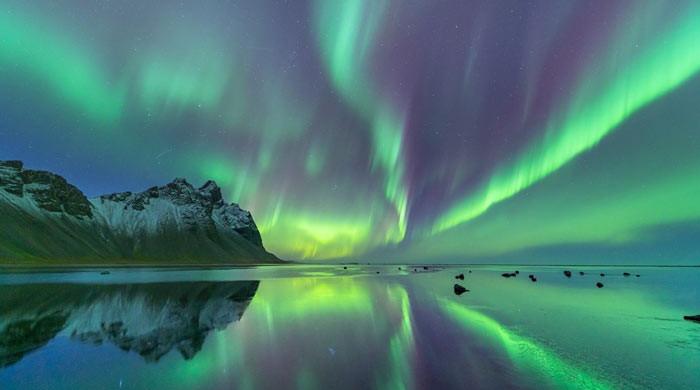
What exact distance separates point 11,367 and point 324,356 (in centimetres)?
1608

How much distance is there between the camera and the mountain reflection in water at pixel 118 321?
933 inches

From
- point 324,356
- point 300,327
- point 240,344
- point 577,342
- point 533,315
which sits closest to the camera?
point 324,356

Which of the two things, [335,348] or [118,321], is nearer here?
[335,348]

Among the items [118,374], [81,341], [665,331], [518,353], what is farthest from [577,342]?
[81,341]

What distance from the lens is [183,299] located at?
48500 millimetres

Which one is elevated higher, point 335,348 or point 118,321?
point 335,348

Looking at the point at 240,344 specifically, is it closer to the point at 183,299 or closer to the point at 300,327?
the point at 300,327

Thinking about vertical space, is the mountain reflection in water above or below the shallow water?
below

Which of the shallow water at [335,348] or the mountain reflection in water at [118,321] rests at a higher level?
the shallow water at [335,348]

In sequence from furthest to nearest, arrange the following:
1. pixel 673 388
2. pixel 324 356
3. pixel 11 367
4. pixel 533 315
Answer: pixel 533 315
pixel 324 356
pixel 11 367
pixel 673 388

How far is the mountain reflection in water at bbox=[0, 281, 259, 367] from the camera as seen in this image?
77.8ft

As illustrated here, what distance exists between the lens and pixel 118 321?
105 feet

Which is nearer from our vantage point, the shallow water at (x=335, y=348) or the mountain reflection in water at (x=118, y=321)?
the shallow water at (x=335, y=348)

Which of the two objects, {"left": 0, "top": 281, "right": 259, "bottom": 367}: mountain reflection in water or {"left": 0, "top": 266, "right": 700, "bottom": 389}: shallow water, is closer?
{"left": 0, "top": 266, "right": 700, "bottom": 389}: shallow water
